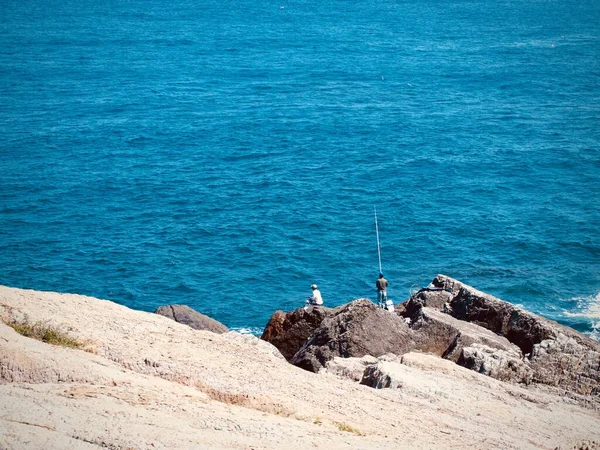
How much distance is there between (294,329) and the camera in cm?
2553

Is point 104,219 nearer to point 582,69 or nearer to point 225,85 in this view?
point 225,85

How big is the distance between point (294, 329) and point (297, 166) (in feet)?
144

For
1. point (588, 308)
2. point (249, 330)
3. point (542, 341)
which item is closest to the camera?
point (542, 341)

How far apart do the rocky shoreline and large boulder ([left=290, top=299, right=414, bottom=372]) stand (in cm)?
4

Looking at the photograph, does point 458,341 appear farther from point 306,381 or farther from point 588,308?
point 588,308

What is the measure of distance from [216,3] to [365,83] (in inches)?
2721

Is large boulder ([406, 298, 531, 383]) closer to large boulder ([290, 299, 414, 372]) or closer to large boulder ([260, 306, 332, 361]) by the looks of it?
large boulder ([290, 299, 414, 372])

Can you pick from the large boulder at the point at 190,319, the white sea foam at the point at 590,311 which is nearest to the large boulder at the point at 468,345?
the large boulder at the point at 190,319

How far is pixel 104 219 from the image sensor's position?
2292 inches

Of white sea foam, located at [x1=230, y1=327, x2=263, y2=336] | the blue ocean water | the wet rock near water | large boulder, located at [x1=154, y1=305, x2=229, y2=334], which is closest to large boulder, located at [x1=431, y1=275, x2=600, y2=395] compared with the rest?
the wet rock near water

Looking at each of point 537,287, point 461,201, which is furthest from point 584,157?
point 537,287

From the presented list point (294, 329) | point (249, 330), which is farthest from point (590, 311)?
point (294, 329)

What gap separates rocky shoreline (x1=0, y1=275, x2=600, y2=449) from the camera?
13992mm

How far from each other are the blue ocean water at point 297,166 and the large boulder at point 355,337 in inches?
856
